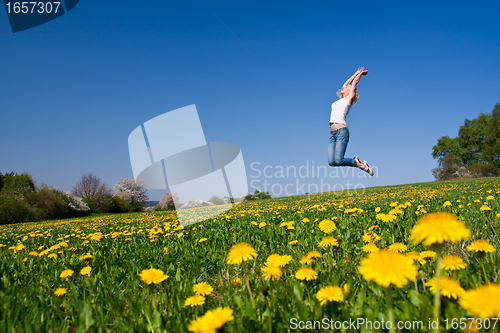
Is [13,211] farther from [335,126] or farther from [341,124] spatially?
[341,124]

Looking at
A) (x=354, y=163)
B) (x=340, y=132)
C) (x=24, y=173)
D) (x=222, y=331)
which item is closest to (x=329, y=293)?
(x=222, y=331)

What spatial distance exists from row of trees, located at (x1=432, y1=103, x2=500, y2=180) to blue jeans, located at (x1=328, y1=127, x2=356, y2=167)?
185ft

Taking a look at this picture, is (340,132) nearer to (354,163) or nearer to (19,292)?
(354,163)

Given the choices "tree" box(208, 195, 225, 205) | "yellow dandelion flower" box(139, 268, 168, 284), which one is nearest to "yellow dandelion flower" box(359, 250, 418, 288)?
"yellow dandelion flower" box(139, 268, 168, 284)

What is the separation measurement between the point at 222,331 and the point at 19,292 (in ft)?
6.76

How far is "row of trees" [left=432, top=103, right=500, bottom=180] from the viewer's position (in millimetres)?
47531

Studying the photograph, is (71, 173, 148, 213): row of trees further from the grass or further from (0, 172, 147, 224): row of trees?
the grass

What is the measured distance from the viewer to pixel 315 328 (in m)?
1.26

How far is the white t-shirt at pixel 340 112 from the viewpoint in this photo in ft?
18.4

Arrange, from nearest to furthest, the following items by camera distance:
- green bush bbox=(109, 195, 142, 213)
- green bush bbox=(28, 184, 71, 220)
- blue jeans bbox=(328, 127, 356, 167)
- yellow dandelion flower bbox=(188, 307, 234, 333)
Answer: yellow dandelion flower bbox=(188, 307, 234, 333)
blue jeans bbox=(328, 127, 356, 167)
green bush bbox=(28, 184, 71, 220)
green bush bbox=(109, 195, 142, 213)

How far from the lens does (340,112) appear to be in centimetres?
562

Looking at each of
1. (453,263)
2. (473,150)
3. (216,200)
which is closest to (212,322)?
(453,263)

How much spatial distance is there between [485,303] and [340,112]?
5.19 metres

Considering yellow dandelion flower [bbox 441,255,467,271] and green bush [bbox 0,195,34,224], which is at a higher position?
yellow dandelion flower [bbox 441,255,467,271]
